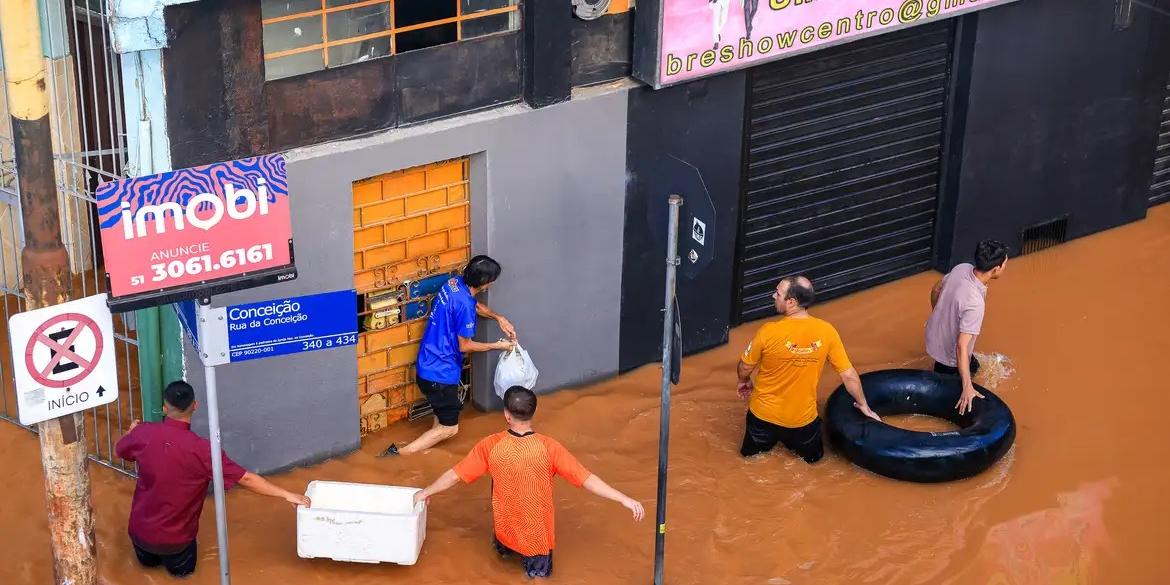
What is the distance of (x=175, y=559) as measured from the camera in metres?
9.62

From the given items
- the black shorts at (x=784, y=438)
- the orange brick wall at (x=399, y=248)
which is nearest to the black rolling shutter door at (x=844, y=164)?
the black shorts at (x=784, y=438)

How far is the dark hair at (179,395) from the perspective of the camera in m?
9.02

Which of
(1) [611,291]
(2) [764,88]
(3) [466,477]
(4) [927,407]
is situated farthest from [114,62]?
(4) [927,407]

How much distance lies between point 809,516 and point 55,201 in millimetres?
5459

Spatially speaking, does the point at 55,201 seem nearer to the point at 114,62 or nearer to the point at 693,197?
the point at 114,62

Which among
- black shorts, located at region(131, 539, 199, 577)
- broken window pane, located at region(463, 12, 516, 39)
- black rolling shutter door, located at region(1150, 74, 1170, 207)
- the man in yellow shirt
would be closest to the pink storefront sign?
broken window pane, located at region(463, 12, 516, 39)

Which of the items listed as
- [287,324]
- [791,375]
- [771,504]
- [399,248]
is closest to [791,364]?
[791,375]

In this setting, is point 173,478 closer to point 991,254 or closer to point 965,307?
point 965,307

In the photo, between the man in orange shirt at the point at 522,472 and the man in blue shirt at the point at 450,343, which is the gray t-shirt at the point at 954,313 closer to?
the man in blue shirt at the point at 450,343

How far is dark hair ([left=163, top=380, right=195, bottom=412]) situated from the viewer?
9.02m

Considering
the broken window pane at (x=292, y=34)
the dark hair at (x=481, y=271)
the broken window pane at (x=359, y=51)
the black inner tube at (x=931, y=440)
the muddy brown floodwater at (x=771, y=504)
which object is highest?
the broken window pane at (x=292, y=34)

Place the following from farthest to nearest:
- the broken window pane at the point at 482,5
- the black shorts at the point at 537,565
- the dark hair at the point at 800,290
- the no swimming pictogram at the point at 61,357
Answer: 1. the broken window pane at the point at 482,5
2. the dark hair at the point at 800,290
3. the black shorts at the point at 537,565
4. the no swimming pictogram at the point at 61,357

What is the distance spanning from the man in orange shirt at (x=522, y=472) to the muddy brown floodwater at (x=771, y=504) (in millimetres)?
552

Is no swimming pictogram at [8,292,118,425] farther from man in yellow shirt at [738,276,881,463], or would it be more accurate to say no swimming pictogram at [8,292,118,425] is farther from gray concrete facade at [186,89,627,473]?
man in yellow shirt at [738,276,881,463]
